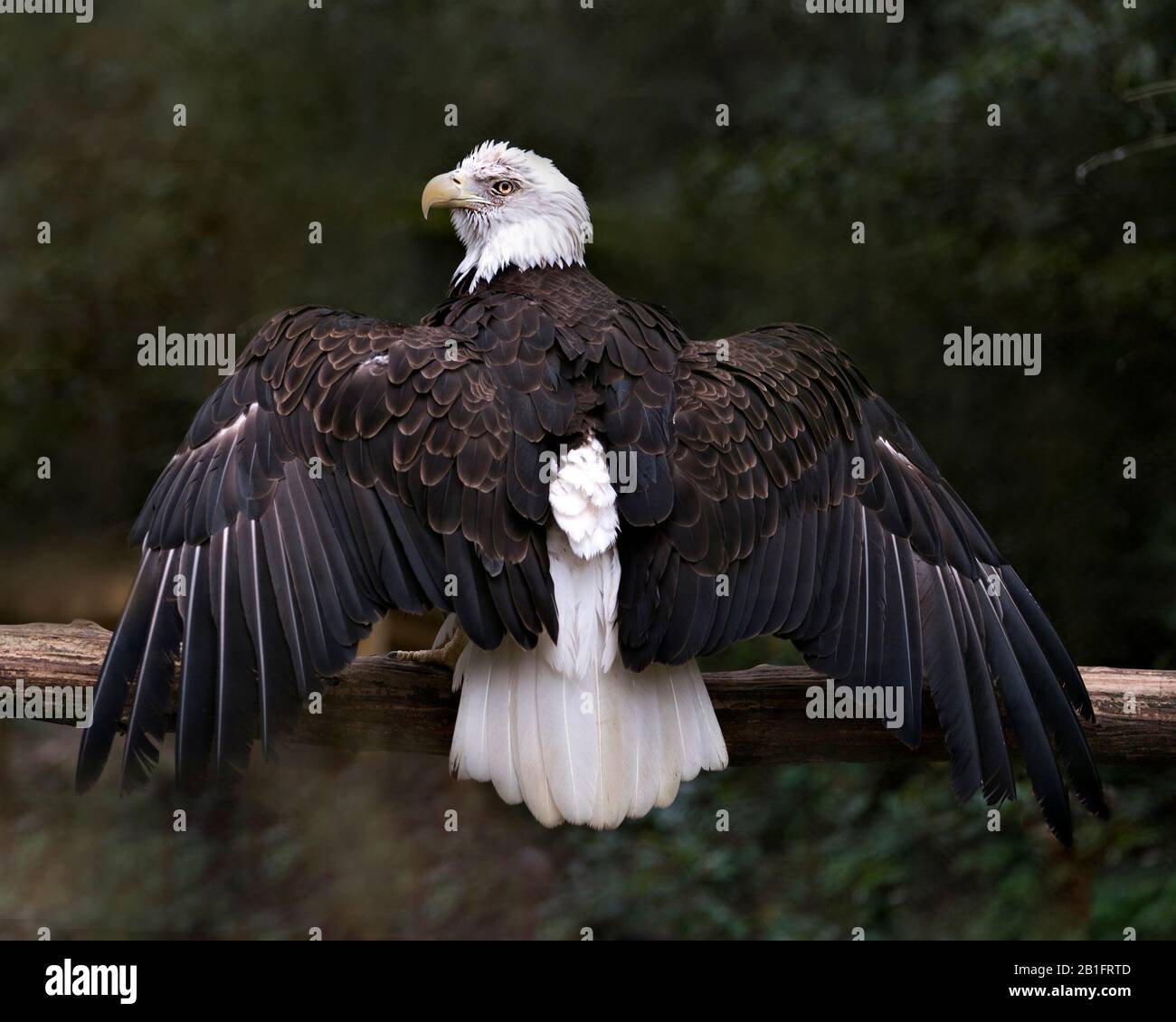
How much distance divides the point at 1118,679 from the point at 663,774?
60.5 inches

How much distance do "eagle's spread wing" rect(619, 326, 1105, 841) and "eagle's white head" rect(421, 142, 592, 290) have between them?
88 centimetres

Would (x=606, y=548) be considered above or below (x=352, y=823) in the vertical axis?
above

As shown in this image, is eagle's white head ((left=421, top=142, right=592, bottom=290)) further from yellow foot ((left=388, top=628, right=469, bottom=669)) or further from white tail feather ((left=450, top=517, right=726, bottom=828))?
white tail feather ((left=450, top=517, right=726, bottom=828))

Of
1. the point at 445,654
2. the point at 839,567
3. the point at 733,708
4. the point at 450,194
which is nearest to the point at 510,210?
the point at 450,194

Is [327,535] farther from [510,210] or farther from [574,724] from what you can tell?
[510,210]

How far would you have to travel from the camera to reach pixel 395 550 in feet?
11.2

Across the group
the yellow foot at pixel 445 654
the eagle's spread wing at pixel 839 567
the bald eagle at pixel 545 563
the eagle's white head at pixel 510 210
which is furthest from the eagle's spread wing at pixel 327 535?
the eagle's white head at pixel 510 210

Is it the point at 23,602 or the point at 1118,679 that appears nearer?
the point at 1118,679

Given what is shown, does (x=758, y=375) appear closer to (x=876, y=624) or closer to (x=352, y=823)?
(x=876, y=624)

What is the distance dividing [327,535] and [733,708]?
1336 mm

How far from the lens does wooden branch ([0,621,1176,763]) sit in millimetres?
3949

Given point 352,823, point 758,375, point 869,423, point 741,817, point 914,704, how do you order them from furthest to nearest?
point 352,823, point 741,817, point 869,423, point 758,375, point 914,704

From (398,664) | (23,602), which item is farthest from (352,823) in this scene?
(398,664)

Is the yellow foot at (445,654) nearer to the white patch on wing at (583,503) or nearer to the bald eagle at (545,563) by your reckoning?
the bald eagle at (545,563)
